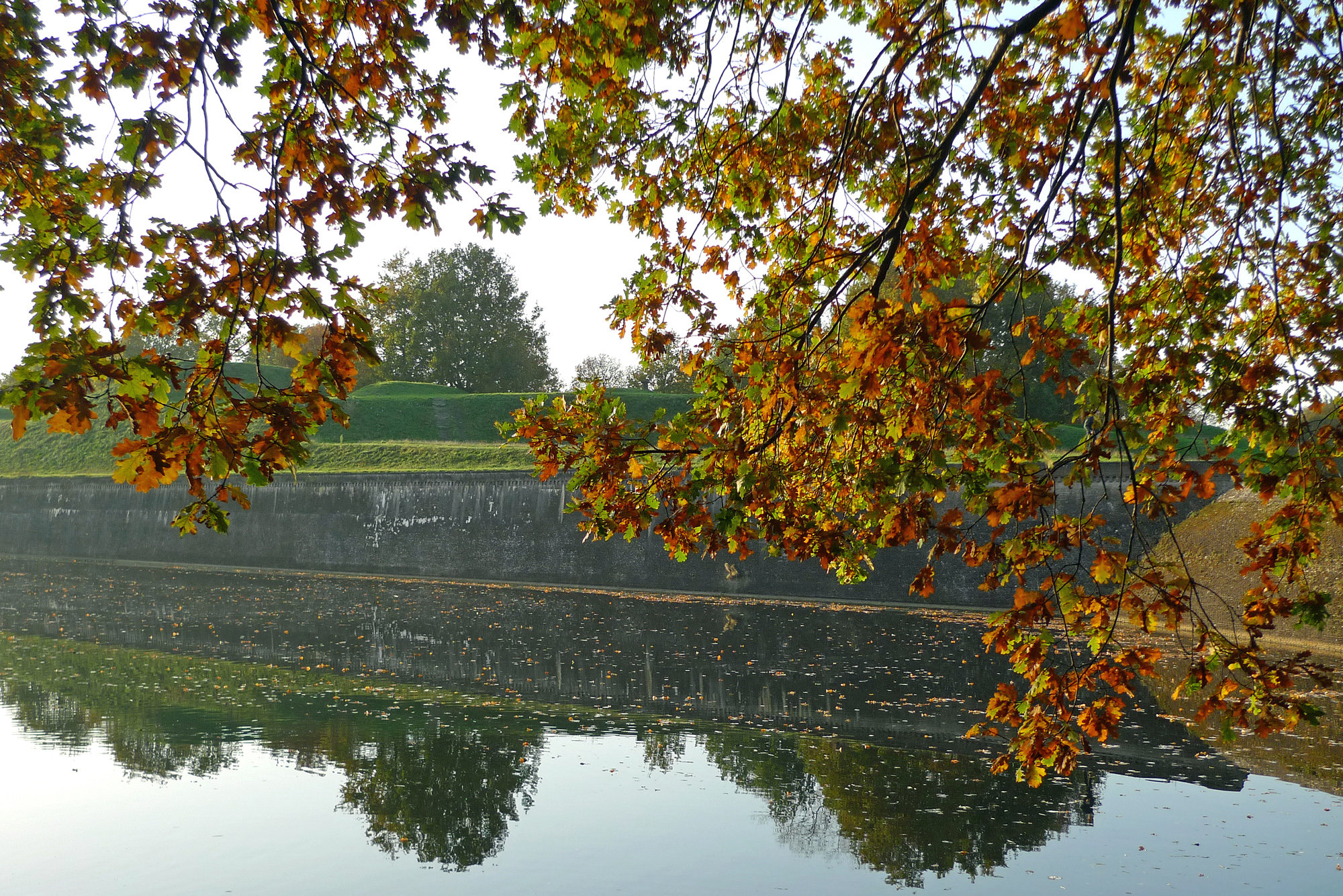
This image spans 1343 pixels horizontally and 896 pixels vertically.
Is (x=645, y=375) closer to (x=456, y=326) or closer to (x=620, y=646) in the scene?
(x=456, y=326)

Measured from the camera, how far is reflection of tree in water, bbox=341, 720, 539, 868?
5953mm

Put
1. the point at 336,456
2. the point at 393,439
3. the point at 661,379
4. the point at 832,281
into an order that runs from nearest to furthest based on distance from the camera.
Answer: the point at 832,281
the point at 336,456
the point at 393,439
the point at 661,379

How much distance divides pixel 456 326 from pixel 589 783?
48553 millimetres

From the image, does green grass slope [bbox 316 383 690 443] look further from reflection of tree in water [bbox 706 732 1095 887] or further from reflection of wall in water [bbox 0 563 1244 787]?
reflection of tree in water [bbox 706 732 1095 887]

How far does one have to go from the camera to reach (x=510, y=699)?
10242mm

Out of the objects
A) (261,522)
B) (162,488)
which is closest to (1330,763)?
(261,522)

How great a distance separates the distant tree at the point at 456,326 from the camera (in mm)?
53094

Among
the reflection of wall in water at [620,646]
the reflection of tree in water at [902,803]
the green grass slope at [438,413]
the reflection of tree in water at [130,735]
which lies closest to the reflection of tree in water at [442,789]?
the reflection of tree in water at [130,735]

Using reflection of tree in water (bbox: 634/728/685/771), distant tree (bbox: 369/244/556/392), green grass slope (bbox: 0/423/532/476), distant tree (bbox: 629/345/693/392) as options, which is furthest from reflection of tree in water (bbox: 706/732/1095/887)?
distant tree (bbox: 369/244/556/392)

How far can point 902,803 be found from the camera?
6.85 metres

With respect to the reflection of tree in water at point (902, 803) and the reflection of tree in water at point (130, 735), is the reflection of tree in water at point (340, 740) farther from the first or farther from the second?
the reflection of tree in water at point (902, 803)

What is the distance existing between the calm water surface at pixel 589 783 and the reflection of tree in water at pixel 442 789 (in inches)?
1.1

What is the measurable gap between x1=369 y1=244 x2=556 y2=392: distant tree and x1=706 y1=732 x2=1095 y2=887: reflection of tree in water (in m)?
46.8

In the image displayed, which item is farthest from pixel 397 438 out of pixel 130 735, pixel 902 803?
pixel 902 803
